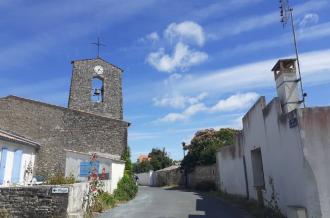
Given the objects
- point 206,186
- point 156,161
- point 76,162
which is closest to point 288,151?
point 76,162

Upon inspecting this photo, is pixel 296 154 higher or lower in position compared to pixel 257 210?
higher

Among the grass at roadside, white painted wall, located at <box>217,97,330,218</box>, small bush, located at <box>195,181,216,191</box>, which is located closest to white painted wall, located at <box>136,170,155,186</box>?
small bush, located at <box>195,181,216,191</box>

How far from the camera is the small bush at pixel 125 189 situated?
21.7 meters

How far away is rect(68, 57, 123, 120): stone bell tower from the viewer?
27.8m

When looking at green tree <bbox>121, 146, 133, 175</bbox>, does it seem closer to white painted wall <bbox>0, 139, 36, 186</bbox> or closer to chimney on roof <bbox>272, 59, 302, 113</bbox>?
white painted wall <bbox>0, 139, 36, 186</bbox>

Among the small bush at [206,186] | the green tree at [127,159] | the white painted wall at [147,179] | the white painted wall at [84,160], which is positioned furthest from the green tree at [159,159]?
the white painted wall at [84,160]

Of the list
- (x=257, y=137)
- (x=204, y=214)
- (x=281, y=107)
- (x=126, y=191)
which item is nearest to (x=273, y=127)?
(x=281, y=107)

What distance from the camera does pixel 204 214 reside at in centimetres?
1466

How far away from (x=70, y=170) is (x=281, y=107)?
15.6m

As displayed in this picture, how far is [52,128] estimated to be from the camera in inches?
1005

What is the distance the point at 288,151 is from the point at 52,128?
1831 centimetres

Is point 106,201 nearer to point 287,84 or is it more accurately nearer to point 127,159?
point 127,159

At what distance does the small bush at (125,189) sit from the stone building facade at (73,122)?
106 inches

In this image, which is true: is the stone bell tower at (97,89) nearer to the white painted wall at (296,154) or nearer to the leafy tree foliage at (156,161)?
the white painted wall at (296,154)
